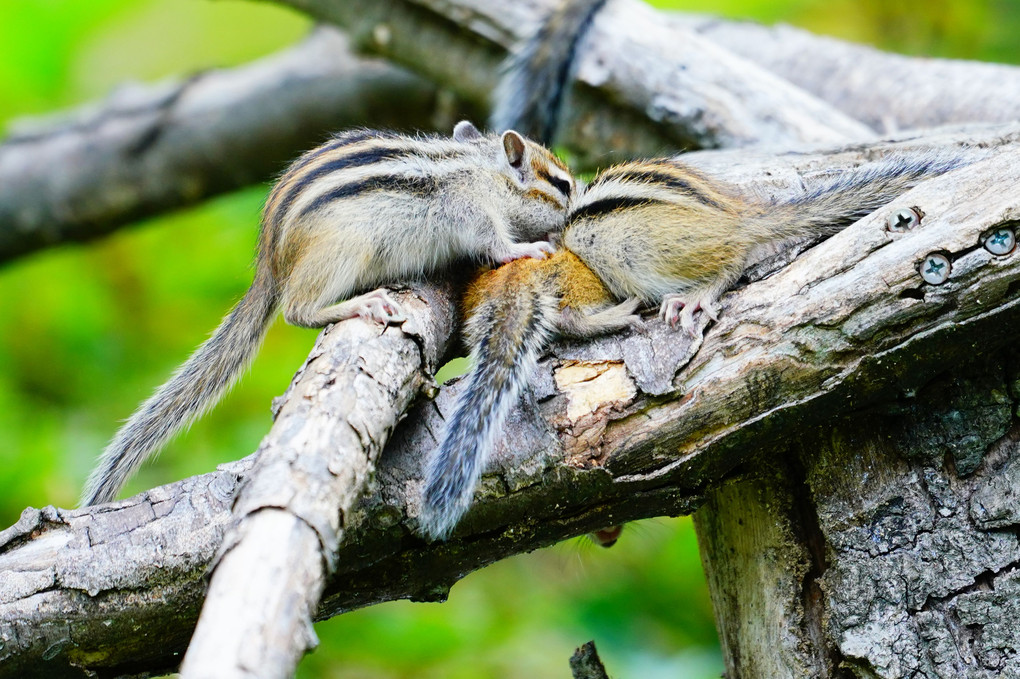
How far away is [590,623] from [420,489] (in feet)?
6.23

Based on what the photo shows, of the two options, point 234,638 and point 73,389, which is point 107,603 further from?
point 73,389

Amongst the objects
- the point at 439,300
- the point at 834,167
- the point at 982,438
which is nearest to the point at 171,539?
the point at 439,300

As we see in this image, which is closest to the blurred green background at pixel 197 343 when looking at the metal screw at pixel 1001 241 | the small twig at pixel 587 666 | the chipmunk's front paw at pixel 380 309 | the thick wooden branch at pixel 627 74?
the small twig at pixel 587 666

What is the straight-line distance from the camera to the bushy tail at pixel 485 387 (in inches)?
78.4

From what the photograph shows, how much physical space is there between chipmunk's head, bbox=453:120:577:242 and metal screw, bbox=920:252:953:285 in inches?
69.7

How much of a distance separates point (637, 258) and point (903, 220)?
0.78 metres

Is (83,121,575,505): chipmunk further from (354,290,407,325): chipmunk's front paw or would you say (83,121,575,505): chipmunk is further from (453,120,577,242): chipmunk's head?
(453,120,577,242): chipmunk's head

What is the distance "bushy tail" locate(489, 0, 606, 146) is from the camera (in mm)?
4383

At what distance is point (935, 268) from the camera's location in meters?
2.02

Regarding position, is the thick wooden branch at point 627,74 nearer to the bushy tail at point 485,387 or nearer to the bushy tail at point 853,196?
the bushy tail at point 853,196

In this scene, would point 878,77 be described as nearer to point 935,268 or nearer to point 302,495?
point 935,268

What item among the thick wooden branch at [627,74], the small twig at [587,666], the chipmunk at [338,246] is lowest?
the small twig at [587,666]

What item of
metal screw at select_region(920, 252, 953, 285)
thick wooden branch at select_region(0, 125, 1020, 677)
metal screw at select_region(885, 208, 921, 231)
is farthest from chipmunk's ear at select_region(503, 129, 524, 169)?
metal screw at select_region(920, 252, 953, 285)

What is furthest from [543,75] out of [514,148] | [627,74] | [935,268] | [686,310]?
[935,268]
